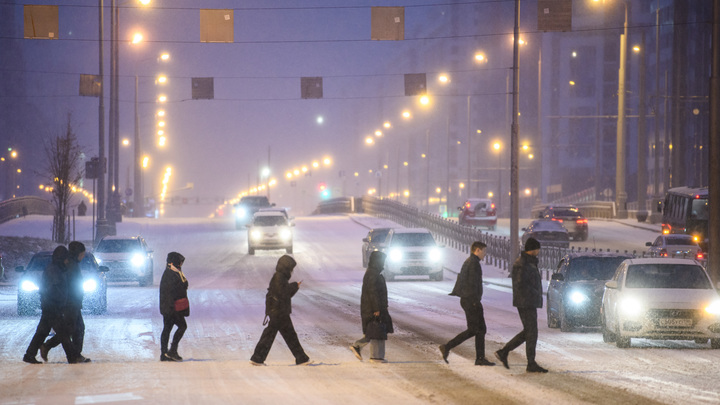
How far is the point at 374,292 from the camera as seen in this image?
14711mm

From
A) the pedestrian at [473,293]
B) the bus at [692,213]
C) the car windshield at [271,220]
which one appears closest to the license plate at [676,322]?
A: the pedestrian at [473,293]

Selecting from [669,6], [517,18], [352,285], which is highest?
[669,6]

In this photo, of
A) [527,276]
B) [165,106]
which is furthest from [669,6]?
[527,276]

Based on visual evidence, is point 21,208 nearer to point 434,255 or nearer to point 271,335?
point 434,255

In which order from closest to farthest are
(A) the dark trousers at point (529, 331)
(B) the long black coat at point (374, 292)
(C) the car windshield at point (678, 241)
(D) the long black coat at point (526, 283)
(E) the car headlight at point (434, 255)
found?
(A) the dark trousers at point (529, 331)
(D) the long black coat at point (526, 283)
(B) the long black coat at point (374, 292)
(E) the car headlight at point (434, 255)
(C) the car windshield at point (678, 241)

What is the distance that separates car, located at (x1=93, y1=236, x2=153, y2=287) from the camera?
33.9 metres

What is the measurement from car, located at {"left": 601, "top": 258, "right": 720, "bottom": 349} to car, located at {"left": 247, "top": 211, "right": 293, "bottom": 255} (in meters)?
29.8

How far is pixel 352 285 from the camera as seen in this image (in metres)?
34.8

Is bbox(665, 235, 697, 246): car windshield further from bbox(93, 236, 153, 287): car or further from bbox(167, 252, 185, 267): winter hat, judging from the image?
bbox(167, 252, 185, 267): winter hat

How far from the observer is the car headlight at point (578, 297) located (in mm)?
20438

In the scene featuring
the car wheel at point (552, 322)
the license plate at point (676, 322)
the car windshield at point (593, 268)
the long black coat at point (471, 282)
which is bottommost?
the car wheel at point (552, 322)

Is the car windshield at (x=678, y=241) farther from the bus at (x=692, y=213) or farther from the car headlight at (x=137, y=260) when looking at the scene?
the car headlight at (x=137, y=260)

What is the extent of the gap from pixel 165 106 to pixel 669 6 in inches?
2142

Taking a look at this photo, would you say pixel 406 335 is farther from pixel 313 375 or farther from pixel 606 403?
pixel 606 403
